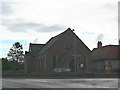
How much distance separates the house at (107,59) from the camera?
76000 mm

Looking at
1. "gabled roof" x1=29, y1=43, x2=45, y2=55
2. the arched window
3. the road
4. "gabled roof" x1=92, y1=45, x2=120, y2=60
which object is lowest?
the road

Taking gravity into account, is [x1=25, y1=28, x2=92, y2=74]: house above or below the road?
above

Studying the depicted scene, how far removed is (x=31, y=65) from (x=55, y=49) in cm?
1622

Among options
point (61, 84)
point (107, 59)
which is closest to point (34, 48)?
point (107, 59)

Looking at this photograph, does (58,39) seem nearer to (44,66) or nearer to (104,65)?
(44,66)

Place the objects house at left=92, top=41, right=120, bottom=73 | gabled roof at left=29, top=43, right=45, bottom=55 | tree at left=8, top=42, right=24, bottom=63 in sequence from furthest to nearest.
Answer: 1. tree at left=8, top=42, right=24, bottom=63
2. gabled roof at left=29, top=43, right=45, bottom=55
3. house at left=92, top=41, right=120, bottom=73

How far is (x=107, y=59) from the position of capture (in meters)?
79.6

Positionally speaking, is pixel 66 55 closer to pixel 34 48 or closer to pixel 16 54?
pixel 34 48

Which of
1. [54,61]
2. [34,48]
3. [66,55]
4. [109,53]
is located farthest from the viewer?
[34,48]

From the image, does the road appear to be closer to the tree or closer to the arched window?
the arched window

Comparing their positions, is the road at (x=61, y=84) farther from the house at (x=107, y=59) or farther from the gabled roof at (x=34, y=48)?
the gabled roof at (x=34, y=48)

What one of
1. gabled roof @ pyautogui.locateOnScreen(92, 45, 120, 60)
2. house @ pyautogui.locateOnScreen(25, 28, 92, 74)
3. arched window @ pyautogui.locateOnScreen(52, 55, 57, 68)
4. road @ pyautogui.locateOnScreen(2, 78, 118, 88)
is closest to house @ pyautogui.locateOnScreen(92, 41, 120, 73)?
gabled roof @ pyautogui.locateOnScreen(92, 45, 120, 60)

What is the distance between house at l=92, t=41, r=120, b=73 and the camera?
76.0m

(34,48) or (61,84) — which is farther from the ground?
(34,48)
